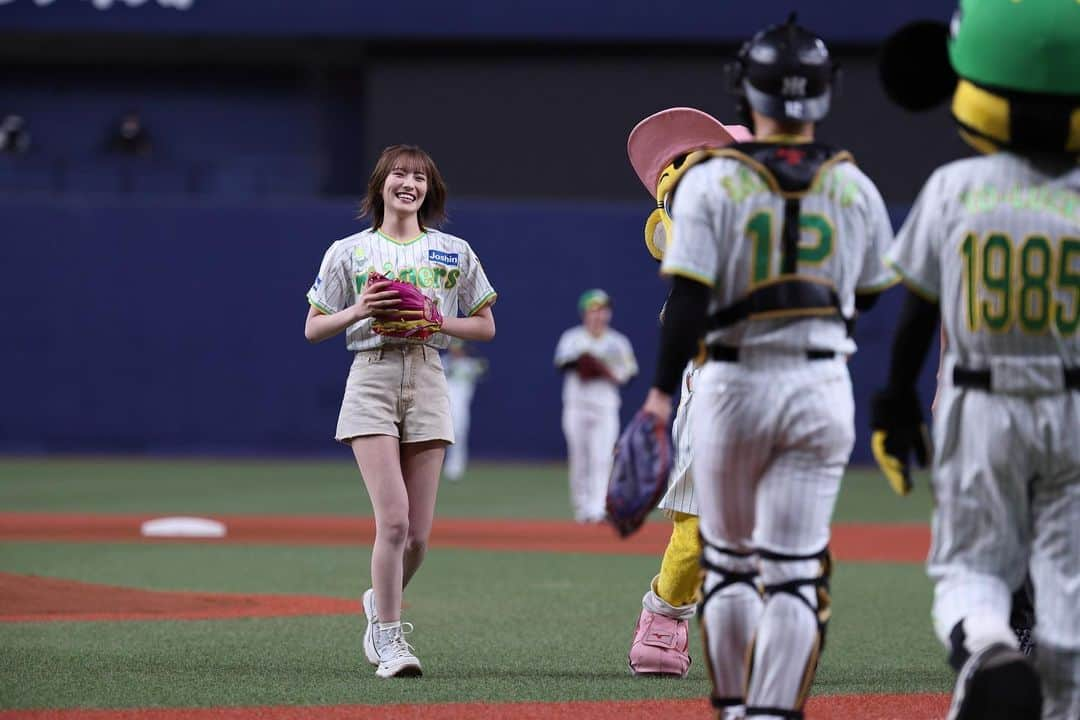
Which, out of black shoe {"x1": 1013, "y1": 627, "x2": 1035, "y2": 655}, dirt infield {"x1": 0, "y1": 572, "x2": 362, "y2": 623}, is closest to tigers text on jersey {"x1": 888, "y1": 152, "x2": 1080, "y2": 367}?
black shoe {"x1": 1013, "y1": 627, "x2": 1035, "y2": 655}

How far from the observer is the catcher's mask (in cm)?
727

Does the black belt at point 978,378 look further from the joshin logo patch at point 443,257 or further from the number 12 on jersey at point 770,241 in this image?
the joshin logo patch at point 443,257

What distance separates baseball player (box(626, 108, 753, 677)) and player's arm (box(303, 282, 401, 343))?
4.01ft

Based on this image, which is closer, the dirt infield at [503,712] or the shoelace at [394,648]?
the dirt infield at [503,712]

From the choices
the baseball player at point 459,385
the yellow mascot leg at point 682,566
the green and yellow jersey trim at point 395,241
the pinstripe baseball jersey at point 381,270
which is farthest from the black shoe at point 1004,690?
the baseball player at point 459,385

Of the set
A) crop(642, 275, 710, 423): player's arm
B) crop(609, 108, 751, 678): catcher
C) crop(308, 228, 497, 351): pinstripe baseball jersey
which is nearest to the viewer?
crop(642, 275, 710, 423): player's arm

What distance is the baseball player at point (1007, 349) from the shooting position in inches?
179

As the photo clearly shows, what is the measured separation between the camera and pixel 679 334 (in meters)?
4.80

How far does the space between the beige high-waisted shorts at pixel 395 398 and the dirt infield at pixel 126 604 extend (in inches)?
97.8

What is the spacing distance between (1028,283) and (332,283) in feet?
11.7

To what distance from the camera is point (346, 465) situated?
81.1 feet

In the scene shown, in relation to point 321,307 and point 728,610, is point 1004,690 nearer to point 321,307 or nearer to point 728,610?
point 728,610

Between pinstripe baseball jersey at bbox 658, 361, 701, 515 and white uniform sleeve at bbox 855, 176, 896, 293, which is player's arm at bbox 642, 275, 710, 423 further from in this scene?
pinstripe baseball jersey at bbox 658, 361, 701, 515

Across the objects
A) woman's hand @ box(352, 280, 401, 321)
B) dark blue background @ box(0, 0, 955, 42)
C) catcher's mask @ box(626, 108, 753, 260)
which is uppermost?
dark blue background @ box(0, 0, 955, 42)
